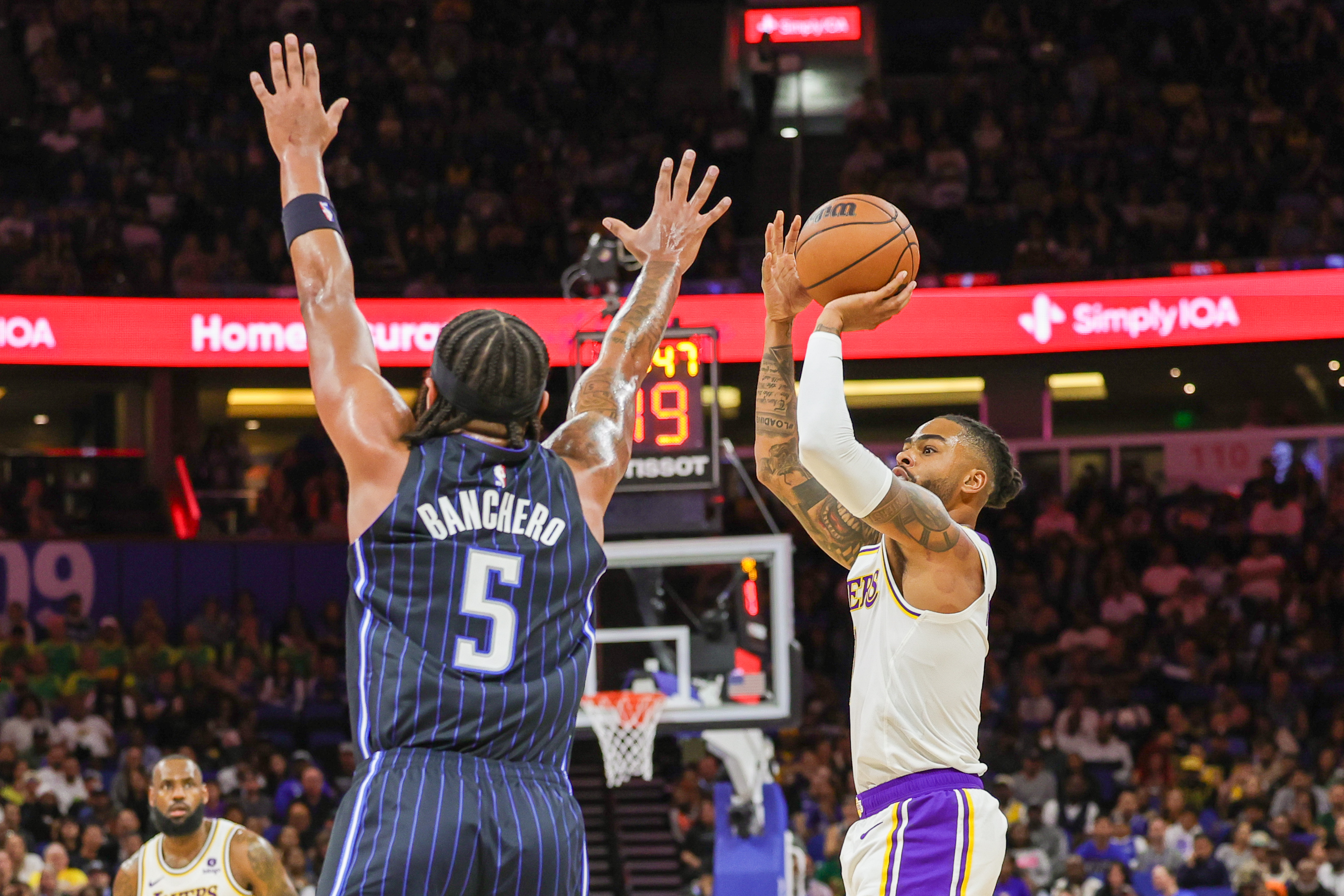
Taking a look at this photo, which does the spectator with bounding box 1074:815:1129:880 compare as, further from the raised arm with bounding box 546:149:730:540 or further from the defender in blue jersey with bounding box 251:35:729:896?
the defender in blue jersey with bounding box 251:35:729:896

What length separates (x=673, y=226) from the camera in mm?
3957

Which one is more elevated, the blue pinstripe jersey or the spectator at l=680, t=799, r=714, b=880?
the blue pinstripe jersey

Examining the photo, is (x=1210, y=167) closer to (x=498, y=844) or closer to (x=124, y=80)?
(x=124, y=80)

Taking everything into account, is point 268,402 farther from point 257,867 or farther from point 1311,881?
point 257,867

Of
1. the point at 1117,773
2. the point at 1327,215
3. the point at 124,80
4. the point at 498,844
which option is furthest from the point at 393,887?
the point at 124,80

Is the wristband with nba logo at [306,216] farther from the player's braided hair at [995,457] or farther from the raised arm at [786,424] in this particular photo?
the player's braided hair at [995,457]

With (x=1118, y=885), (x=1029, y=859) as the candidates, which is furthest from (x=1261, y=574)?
(x=1118, y=885)

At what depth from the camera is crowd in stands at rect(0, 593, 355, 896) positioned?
43.3 feet

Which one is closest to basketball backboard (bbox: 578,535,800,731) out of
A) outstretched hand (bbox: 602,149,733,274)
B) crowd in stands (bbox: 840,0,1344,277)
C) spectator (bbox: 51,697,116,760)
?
outstretched hand (bbox: 602,149,733,274)

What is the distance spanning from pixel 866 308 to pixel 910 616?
2.65 ft

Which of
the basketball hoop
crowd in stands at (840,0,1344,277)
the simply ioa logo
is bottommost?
the basketball hoop

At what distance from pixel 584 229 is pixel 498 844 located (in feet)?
50.5

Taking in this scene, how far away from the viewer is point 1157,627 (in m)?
16.5

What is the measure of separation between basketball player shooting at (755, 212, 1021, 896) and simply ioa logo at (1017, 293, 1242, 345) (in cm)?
1215
